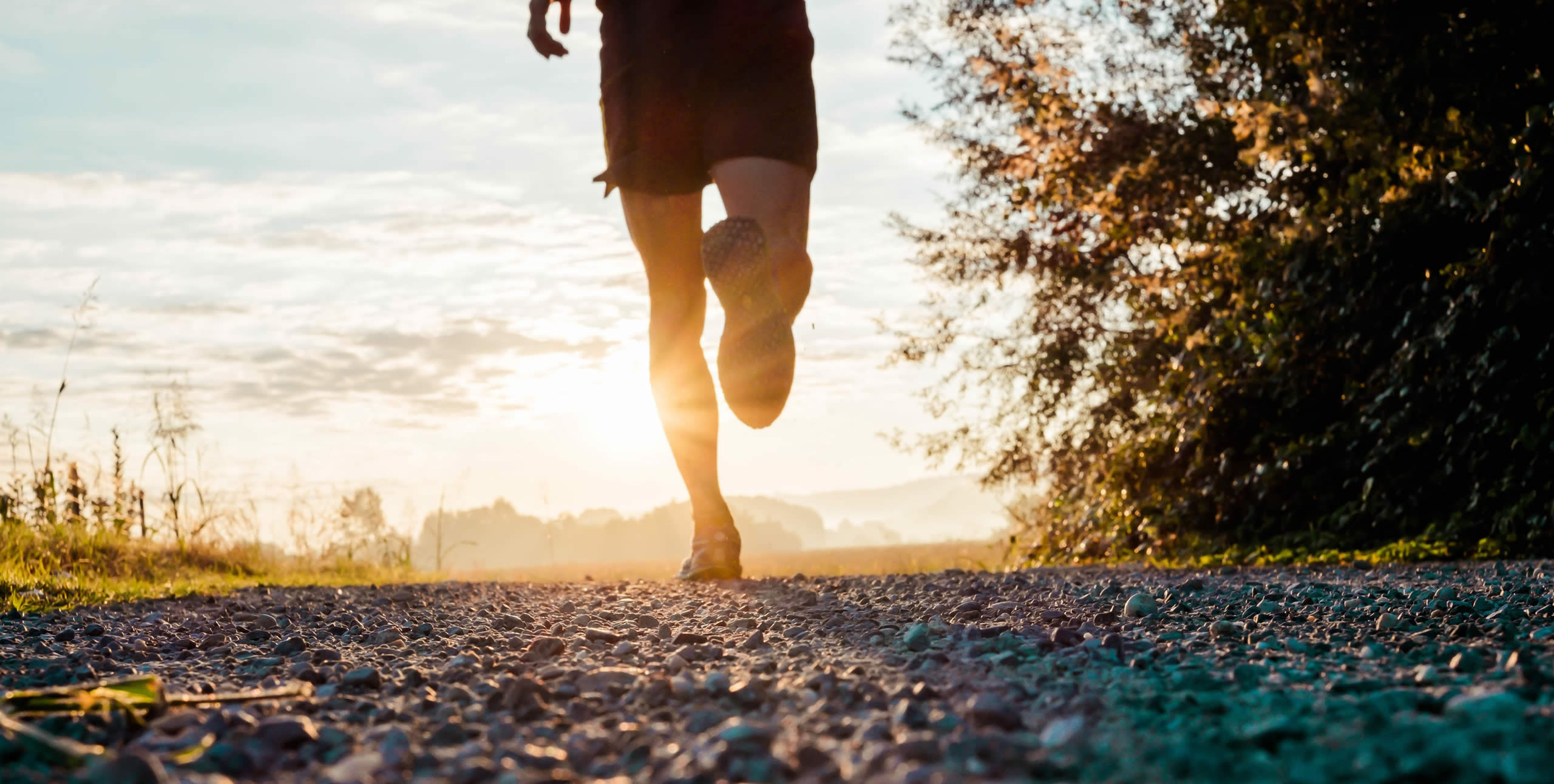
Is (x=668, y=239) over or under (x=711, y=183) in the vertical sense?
under

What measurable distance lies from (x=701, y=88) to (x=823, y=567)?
3058mm

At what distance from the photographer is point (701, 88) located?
3574 millimetres

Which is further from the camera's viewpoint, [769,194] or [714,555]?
[714,555]

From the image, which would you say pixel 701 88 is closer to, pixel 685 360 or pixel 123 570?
pixel 685 360

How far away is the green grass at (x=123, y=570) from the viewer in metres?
3.70

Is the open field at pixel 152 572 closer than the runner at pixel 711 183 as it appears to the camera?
No

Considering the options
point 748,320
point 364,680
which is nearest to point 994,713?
point 364,680

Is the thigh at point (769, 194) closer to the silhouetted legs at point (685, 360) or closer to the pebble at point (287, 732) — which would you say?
the silhouetted legs at point (685, 360)

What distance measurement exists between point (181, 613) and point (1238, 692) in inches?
111

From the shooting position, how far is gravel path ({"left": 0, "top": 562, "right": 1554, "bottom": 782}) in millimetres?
1100

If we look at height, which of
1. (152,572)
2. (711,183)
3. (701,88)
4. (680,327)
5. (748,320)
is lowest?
(152,572)

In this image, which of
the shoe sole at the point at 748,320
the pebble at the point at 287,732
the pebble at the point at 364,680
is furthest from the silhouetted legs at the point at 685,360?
the pebble at the point at 287,732

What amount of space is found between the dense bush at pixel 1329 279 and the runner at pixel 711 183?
10.3ft

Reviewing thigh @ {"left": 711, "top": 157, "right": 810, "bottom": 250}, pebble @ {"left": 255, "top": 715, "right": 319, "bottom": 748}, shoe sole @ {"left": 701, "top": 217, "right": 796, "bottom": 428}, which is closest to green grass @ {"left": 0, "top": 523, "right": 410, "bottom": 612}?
shoe sole @ {"left": 701, "top": 217, "right": 796, "bottom": 428}
